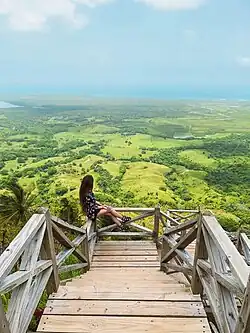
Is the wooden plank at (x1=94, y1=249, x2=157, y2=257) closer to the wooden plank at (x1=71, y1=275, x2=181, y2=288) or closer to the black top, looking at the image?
the black top

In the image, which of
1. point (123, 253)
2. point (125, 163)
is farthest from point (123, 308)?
point (125, 163)

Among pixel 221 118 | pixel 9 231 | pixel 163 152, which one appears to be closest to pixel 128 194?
pixel 9 231

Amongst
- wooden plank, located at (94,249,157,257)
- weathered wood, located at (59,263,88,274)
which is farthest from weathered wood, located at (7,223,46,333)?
wooden plank, located at (94,249,157,257)

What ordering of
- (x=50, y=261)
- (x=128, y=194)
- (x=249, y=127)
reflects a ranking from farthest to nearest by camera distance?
1. (x=249, y=127)
2. (x=128, y=194)
3. (x=50, y=261)

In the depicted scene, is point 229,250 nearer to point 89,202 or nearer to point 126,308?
point 126,308

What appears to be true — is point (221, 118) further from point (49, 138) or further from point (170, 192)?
point (170, 192)

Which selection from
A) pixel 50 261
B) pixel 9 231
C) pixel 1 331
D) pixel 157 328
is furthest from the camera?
pixel 9 231

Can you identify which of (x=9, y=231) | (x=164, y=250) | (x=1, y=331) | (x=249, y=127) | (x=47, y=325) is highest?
(x=1, y=331)
